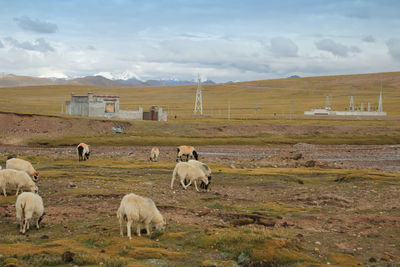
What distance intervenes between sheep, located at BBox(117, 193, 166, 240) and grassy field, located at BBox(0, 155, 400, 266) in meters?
0.48

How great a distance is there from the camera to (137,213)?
47.6 ft

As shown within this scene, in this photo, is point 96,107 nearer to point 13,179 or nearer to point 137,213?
point 13,179

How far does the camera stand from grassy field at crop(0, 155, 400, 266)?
41.3ft

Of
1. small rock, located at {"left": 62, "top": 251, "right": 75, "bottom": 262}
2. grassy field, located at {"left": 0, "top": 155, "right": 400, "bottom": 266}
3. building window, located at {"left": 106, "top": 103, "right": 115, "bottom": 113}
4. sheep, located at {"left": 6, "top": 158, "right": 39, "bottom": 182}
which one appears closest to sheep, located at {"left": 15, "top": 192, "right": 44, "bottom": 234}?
grassy field, located at {"left": 0, "top": 155, "right": 400, "bottom": 266}

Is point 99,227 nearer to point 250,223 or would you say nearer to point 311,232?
point 250,223

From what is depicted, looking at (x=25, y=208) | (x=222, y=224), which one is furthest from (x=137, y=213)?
A: (x=25, y=208)

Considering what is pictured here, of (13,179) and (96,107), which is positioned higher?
(96,107)

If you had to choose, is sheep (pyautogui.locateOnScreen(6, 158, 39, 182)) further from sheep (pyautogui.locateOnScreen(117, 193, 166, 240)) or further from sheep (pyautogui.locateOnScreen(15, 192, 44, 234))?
sheep (pyautogui.locateOnScreen(117, 193, 166, 240))

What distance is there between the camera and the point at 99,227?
15805mm

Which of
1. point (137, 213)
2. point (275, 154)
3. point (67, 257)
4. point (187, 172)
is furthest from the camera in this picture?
point (275, 154)

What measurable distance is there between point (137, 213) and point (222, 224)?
3.75 metres

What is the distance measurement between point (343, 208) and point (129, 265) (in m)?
13.2

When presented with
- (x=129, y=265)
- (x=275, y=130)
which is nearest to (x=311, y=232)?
(x=129, y=265)

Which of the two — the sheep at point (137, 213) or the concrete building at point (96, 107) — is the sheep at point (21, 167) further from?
the concrete building at point (96, 107)
